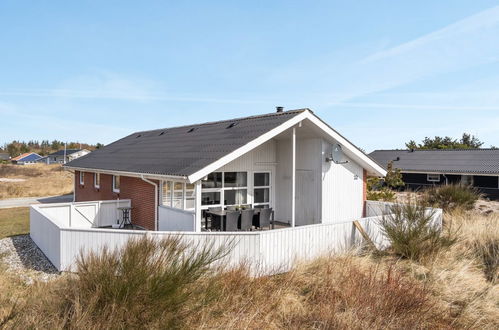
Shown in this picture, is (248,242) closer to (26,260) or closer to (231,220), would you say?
(231,220)

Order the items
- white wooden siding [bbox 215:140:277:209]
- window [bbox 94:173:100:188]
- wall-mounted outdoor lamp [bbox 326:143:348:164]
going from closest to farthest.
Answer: white wooden siding [bbox 215:140:277:209], wall-mounted outdoor lamp [bbox 326:143:348:164], window [bbox 94:173:100:188]

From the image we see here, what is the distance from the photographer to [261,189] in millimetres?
13734

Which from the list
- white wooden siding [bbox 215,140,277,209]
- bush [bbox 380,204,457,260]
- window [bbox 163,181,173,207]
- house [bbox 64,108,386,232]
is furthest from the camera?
white wooden siding [bbox 215,140,277,209]

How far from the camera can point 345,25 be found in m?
12.4

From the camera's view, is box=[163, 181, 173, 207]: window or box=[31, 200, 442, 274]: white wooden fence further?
box=[163, 181, 173, 207]: window

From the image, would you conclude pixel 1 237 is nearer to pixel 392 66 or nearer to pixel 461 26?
pixel 392 66

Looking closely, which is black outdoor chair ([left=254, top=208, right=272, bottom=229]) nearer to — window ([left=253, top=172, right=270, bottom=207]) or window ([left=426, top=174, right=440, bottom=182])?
window ([left=253, top=172, right=270, bottom=207])

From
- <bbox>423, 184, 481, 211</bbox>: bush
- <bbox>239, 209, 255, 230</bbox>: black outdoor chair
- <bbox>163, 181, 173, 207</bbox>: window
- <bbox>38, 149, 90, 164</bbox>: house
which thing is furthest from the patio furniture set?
<bbox>38, 149, 90, 164</bbox>: house

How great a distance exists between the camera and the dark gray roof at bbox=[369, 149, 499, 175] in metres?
30.2

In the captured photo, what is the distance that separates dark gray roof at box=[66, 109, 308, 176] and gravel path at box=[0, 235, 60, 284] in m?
4.06

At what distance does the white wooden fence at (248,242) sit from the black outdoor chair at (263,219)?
112 inches

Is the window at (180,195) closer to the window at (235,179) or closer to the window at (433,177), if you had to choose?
the window at (235,179)

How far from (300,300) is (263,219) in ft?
19.6

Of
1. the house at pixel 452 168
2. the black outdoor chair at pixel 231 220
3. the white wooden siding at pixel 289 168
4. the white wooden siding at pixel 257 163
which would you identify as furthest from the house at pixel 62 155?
the black outdoor chair at pixel 231 220
